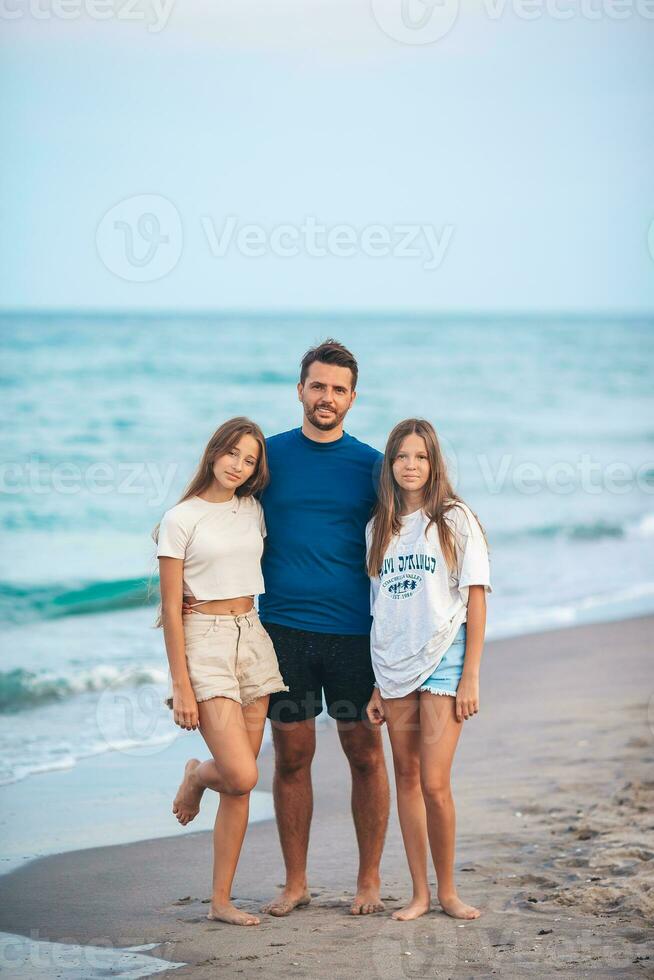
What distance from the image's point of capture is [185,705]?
11.5 feet

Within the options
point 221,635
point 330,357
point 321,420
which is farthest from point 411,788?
point 330,357

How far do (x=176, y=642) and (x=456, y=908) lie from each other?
1275 millimetres

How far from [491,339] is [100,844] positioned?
1224 inches

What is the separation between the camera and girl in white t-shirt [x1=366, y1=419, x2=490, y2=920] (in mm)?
3551

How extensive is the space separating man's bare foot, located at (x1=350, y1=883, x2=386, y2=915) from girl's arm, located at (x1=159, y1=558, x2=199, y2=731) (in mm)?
851

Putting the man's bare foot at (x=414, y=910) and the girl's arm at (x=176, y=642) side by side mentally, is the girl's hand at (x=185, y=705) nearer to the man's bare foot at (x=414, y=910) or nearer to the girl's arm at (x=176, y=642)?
the girl's arm at (x=176, y=642)

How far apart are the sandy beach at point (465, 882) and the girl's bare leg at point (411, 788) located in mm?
101

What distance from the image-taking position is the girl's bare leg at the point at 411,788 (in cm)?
361

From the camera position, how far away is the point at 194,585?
3576 millimetres

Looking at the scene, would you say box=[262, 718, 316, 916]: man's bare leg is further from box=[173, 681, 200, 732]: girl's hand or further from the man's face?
the man's face
